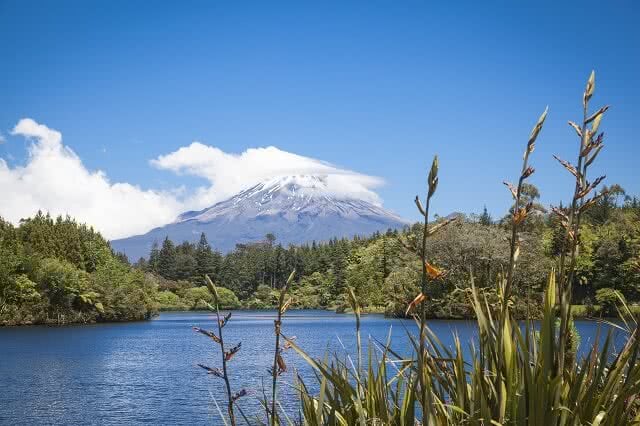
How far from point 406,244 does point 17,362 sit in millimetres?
29344

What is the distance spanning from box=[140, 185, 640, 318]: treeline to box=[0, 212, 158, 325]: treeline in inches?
547

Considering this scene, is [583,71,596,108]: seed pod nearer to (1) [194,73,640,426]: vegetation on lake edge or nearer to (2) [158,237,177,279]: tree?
(1) [194,73,640,426]: vegetation on lake edge

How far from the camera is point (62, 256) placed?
61.5 meters

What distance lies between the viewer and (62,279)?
52500 mm

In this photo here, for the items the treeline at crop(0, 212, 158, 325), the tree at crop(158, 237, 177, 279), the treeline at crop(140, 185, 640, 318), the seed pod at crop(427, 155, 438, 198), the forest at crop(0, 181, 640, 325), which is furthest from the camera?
the tree at crop(158, 237, 177, 279)

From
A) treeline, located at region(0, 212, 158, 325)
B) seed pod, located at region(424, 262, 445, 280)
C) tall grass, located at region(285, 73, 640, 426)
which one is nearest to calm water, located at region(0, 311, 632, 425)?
tall grass, located at region(285, 73, 640, 426)

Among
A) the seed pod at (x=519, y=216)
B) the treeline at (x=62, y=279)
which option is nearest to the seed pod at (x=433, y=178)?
the seed pod at (x=519, y=216)

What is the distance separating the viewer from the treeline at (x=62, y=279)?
2010 inches

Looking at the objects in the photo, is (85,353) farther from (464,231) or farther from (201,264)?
(201,264)

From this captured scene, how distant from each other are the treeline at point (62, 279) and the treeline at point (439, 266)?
13.9 metres

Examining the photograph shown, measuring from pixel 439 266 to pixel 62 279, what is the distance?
97.2 feet

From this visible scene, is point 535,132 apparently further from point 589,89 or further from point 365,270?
point 365,270

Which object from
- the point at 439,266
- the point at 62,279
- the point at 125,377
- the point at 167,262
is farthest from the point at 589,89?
the point at 167,262

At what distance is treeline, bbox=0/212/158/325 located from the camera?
5106cm
